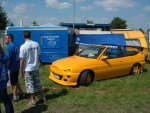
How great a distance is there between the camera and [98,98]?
8.44 m

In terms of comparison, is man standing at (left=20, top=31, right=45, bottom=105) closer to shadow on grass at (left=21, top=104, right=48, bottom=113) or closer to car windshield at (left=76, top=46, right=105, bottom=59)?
shadow on grass at (left=21, top=104, right=48, bottom=113)

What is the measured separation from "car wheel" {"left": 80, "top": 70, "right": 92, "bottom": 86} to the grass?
0.23 meters

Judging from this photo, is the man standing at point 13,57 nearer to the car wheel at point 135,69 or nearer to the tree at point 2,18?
the car wheel at point 135,69

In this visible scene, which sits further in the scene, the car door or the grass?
the car door

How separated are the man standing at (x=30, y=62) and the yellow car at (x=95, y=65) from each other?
7.91 feet

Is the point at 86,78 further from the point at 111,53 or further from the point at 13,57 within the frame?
the point at 13,57

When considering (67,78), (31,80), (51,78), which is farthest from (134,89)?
(31,80)

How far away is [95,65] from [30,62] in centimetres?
357

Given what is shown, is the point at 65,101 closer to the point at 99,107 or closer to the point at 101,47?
the point at 99,107

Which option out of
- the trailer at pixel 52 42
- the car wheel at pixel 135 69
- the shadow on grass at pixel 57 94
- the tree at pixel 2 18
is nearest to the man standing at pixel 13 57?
the shadow on grass at pixel 57 94

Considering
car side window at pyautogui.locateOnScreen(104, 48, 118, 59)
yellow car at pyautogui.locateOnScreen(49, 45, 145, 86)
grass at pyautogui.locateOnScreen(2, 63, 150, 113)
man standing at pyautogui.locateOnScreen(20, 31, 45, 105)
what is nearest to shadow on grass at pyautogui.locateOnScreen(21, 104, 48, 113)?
grass at pyautogui.locateOnScreen(2, 63, 150, 113)

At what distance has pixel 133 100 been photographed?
325 inches

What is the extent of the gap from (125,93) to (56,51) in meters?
7.48

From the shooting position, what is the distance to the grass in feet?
24.5
